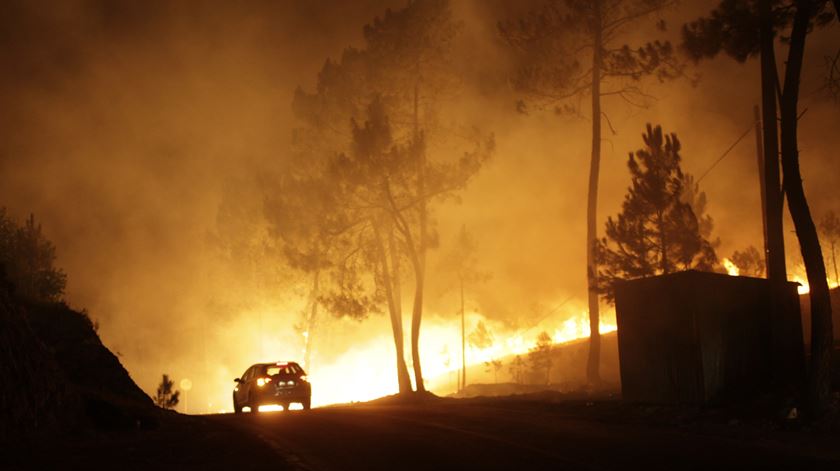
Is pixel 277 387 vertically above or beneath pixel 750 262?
beneath

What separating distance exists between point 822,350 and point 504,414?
6.60m

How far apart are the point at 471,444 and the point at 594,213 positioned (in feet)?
71.8

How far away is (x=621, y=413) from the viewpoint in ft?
59.4

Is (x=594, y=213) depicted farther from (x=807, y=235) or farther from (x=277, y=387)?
(x=807, y=235)

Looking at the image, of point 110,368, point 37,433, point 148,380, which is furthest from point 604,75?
point 148,380

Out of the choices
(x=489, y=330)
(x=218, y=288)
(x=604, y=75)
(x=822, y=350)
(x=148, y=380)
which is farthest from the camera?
(x=148, y=380)

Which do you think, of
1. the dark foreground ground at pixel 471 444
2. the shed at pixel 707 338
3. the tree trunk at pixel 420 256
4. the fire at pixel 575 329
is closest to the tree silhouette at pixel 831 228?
the fire at pixel 575 329

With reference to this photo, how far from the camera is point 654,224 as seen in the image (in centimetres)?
3231

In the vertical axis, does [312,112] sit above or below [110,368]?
above

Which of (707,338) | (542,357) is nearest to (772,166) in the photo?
(707,338)

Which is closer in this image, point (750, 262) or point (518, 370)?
point (750, 262)

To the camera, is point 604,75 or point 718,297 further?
point 604,75

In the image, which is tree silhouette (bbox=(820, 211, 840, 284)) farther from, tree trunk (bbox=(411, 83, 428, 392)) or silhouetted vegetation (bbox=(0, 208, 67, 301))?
silhouetted vegetation (bbox=(0, 208, 67, 301))

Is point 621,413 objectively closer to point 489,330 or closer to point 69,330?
point 69,330
